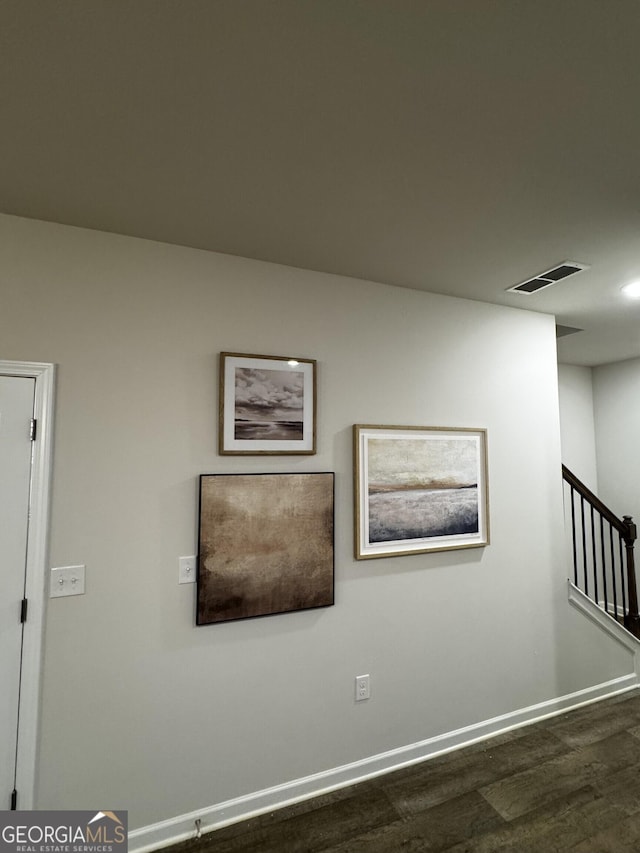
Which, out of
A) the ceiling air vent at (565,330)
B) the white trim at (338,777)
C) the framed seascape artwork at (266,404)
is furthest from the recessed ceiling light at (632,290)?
the white trim at (338,777)

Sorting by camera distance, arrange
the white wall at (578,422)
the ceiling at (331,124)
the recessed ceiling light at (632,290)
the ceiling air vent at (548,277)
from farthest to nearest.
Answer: the white wall at (578,422)
the recessed ceiling light at (632,290)
the ceiling air vent at (548,277)
the ceiling at (331,124)

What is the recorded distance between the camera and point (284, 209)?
1799mm

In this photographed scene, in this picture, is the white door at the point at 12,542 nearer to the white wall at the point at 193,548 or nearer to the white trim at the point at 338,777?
the white wall at the point at 193,548

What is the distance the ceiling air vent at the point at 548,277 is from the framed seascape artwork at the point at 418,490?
896 mm

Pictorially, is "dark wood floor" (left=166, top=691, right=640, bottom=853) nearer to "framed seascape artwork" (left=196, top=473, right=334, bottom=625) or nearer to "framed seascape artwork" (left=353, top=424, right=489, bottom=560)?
"framed seascape artwork" (left=196, top=473, right=334, bottom=625)

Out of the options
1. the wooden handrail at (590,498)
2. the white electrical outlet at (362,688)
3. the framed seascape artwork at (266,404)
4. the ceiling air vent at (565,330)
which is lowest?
the white electrical outlet at (362,688)

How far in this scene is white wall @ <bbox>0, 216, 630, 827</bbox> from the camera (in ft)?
6.07

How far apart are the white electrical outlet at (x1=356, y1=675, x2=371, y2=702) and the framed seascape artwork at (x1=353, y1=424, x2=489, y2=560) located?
2.08 ft

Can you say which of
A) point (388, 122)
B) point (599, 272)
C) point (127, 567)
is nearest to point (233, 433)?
point (127, 567)

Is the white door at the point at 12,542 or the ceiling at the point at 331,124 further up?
the ceiling at the point at 331,124

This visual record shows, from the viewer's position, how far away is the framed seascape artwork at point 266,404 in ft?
7.01

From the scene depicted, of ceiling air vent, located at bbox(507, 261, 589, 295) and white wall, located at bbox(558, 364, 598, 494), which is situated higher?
ceiling air vent, located at bbox(507, 261, 589, 295)

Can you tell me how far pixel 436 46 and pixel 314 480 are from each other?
5.71ft

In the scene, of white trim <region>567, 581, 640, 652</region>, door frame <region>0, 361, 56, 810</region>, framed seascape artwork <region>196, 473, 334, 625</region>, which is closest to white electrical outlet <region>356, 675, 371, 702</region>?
framed seascape artwork <region>196, 473, 334, 625</region>
